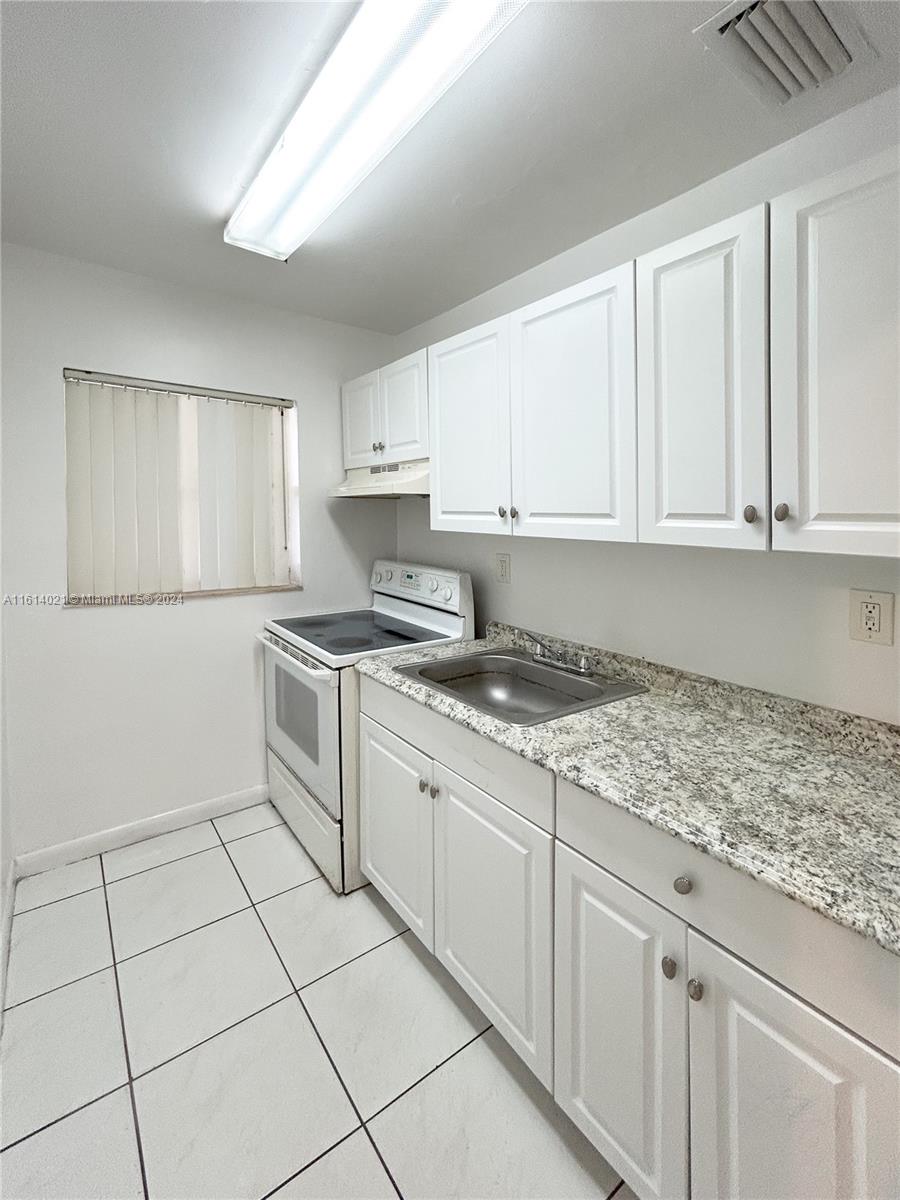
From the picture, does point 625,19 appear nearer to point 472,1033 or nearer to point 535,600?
point 535,600

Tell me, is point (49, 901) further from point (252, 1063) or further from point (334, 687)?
point (334, 687)

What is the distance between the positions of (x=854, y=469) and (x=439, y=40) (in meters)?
1.13

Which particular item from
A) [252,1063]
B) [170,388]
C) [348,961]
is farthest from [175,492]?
[252,1063]

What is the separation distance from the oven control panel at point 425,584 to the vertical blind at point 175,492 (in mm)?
438

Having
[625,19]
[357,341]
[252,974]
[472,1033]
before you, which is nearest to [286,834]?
[252,974]

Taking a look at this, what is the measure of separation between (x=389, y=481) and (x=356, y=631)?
0.67m

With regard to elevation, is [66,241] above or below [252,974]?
above

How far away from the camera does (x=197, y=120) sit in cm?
137

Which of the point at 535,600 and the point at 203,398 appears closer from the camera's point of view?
the point at 535,600

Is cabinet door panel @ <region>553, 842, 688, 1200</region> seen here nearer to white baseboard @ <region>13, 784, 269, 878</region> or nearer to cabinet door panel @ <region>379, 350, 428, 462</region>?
cabinet door panel @ <region>379, 350, 428, 462</region>

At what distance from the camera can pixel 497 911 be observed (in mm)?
1387

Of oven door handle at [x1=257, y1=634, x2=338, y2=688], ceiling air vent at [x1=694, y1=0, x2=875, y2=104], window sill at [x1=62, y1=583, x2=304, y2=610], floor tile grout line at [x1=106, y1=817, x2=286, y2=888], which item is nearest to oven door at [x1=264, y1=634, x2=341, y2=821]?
oven door handle at [x1=257, y1=634, x2=338, y2=688]

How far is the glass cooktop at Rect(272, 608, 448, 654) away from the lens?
2199 millimetres

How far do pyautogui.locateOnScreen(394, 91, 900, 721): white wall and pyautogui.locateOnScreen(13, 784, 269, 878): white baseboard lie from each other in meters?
1.52
